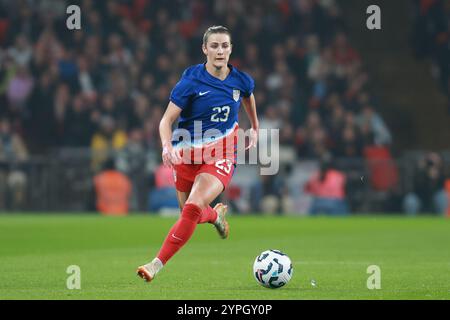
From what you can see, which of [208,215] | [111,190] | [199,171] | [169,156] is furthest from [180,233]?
[111,190]

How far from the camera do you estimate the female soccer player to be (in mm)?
10172

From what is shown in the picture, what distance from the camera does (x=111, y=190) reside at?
2459cm

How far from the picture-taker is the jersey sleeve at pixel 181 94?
33.4ft

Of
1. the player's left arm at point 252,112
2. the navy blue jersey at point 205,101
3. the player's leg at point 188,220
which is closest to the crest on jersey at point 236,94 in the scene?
the navy blue jersey at point 205,101

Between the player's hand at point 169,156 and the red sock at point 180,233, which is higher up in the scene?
the player's hand at point 169,156

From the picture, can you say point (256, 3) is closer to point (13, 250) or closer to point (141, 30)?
point (141, 30)

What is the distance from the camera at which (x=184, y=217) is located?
32.3 feet

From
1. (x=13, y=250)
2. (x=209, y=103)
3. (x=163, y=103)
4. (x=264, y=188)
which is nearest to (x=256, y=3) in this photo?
(x=163, y=103)

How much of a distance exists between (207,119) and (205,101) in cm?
18

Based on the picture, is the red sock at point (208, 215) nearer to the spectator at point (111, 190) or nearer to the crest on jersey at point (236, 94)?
the crest on jersey at point (236, 94)

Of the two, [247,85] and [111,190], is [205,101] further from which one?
[111,190]

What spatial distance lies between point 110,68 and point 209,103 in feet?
54.5

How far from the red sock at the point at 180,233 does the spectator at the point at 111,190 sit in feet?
48.2

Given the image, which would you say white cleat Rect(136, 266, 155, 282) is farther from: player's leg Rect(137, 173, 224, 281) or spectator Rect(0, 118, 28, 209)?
spectator Rect(0, 118, 28, 209)
